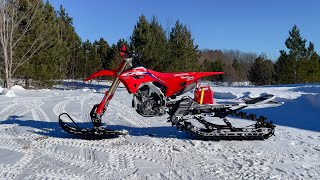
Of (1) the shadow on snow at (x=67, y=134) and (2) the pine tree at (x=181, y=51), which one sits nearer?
(1) the shadow on snow at (x=67, y=134)

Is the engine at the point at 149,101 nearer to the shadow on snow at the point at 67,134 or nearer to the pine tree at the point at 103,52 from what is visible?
the shadow on snow at the point at 67,134

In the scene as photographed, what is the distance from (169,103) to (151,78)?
53 cm

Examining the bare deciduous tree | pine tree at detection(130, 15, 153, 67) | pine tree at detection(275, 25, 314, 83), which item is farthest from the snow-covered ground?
pine tree at detection(275, 25, 314, 83)

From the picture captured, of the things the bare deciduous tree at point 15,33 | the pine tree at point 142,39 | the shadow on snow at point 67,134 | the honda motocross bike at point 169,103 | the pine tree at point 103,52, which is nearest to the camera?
the honda motocross bike at point 169,103

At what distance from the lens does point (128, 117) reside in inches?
313

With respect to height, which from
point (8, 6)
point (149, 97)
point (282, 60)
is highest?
point (8, 6)

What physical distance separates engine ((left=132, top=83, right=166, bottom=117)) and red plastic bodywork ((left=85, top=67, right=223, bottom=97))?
113 millimetres

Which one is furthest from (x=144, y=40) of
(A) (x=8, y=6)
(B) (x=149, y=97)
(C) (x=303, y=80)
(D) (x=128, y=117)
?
(B) (x=149, y=97)

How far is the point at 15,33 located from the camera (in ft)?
81.5

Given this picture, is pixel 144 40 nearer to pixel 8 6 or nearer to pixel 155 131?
pixel 8 6

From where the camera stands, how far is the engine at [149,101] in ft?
17.6

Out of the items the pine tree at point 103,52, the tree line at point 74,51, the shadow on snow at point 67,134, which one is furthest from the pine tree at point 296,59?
the shadow on snow at point 67,134

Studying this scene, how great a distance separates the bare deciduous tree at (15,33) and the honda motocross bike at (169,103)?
20.3 m

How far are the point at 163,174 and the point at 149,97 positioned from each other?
190 cm
